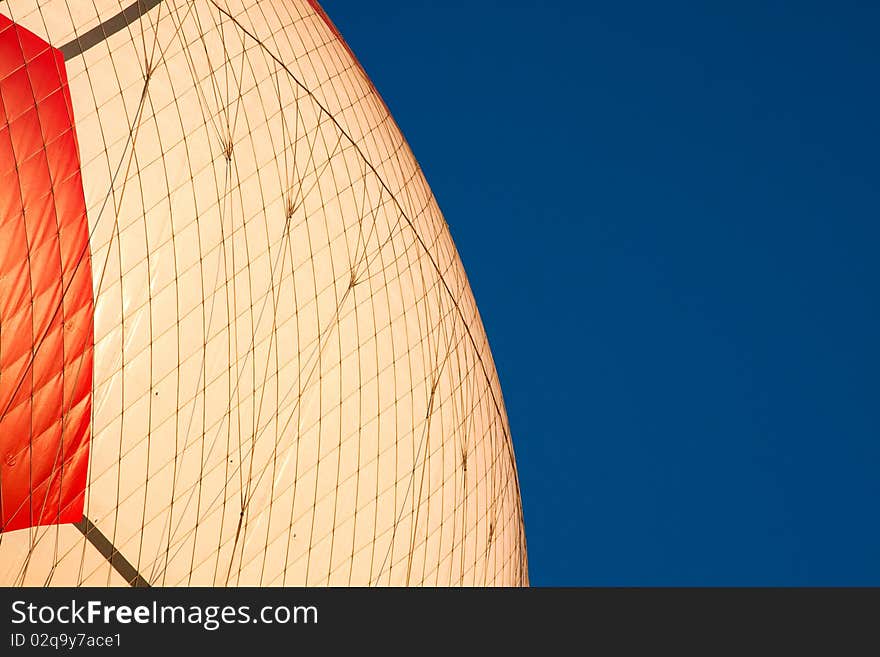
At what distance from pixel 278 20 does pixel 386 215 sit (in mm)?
2319

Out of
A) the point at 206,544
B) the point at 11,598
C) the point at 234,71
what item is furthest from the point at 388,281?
the point at 11,598

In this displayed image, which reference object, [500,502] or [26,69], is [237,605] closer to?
[26,69]

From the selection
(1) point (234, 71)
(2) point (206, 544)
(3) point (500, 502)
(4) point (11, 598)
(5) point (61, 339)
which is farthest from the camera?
(3) point (500, 502)

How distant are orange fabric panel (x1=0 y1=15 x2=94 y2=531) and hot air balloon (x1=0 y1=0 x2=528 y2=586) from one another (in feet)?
0.06

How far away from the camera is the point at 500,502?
1545cm

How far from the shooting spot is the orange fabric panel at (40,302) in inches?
381

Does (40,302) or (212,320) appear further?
(212,320)

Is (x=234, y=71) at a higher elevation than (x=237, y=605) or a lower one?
higher

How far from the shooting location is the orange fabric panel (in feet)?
31.8

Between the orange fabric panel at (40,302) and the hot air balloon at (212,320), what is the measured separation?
17mm

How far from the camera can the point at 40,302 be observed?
9.83 metres

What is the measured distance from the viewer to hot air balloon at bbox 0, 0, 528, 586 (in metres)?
10.1

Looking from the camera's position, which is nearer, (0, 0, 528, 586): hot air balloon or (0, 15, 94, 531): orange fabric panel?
(0, 15, 94, 531): orange fabric panel

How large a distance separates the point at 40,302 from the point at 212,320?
64.6 inches
